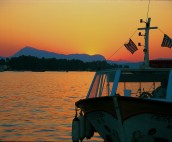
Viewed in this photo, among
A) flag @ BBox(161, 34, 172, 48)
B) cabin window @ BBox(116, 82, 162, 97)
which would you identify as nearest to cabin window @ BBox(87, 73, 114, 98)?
cabin window @ BBox(116, 82, 162, 97)

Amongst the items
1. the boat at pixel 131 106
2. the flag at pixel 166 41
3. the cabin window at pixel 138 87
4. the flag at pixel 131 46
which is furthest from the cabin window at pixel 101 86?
the flag at pixel 166 41

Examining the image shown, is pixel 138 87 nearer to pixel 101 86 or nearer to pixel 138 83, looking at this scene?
pixel 138 83

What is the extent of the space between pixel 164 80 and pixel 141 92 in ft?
3.75

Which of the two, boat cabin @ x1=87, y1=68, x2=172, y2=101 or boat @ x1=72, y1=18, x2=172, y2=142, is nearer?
boat @ x1=72, y1=18, x2=172, y2=142

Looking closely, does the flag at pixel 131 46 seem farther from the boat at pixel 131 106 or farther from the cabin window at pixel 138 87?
the cabin window at pixel 138 87

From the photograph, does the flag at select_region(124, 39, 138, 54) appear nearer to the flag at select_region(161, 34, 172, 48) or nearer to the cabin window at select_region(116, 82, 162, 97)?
the flag at select_region(161, 34, 172, 48)

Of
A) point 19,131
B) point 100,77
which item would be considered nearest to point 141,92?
point 100,77

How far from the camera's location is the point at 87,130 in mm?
17469

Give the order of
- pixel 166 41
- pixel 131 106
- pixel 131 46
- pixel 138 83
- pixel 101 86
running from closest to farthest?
pixel 131 106, pixel 138 83, pixel 101 86, pixel 131 46, pixel 166 41

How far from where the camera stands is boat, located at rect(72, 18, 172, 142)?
14.3 m

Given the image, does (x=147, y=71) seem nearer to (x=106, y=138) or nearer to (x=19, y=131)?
(x=106, y=138)

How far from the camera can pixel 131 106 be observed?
14305 millimetres

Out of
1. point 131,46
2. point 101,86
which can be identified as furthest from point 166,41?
point 101,86

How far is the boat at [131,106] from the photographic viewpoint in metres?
14.3
